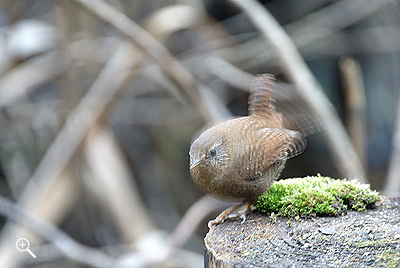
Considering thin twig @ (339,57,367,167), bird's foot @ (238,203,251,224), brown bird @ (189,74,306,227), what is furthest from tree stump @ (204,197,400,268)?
thin twig @ (339,57,367,167)

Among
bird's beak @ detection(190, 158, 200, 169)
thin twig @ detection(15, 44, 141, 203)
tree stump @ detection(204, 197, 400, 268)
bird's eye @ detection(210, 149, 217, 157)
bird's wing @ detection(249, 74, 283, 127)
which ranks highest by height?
thin twig @ detection(15, 44, 141, 203)

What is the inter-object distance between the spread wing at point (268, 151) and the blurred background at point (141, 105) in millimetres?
1743

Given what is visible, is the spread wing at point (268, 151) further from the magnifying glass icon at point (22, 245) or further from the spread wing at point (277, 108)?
the magnifying glass icon at point (22, 245)

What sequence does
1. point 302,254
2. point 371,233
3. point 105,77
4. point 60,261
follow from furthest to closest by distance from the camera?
point 60,261, point 105,77, point 371,233, point 302,254

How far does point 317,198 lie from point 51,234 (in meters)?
2.62

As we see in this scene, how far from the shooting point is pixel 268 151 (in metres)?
2.23

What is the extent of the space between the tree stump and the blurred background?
6.63 ft

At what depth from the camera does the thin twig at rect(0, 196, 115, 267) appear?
12.4ft

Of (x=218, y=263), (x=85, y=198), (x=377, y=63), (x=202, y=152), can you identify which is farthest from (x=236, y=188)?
(x=377, y=63)

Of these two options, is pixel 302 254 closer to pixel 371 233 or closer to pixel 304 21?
pixel 371 233

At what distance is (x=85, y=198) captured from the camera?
5.78m

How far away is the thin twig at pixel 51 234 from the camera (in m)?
3.78

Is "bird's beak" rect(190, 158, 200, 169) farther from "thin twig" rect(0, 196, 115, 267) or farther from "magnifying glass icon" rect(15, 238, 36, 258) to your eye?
"magnifying glass icon" rect(15, 238, 36, 258)

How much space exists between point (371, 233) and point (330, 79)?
5027mm
